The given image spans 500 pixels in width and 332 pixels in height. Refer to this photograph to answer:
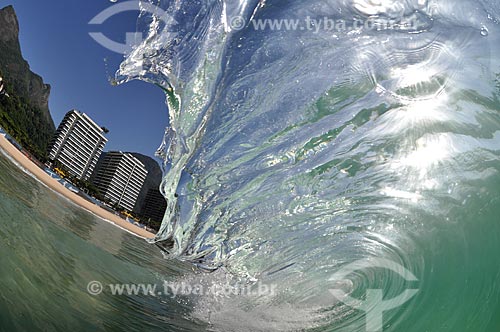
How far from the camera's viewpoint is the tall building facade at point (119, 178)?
370ft

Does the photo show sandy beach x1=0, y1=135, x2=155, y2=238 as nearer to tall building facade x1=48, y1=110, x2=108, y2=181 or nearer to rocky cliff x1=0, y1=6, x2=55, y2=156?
tall building facade x1=48, y1=110, x2=108, y2=181

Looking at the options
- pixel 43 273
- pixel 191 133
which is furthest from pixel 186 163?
pixel 43 273

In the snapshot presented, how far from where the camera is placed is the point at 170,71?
365cm

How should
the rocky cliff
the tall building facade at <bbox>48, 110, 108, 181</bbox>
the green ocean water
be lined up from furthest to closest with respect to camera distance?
the rocky cliff, the tall building facade at <bbox>48, 110, 108, 181</bbox>, the green ocean water

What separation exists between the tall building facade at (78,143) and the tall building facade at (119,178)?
3788 millimetres

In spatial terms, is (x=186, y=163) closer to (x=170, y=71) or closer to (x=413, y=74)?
(x=170, y=71)

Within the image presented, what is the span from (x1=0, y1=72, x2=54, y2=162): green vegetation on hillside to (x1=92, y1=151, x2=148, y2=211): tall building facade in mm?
20333

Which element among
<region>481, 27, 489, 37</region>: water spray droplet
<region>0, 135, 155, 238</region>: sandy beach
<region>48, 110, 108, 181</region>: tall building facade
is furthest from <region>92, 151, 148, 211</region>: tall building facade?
<region>481, 27, 489, 37</region>: water spray droplet

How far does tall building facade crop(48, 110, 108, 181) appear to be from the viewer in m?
101

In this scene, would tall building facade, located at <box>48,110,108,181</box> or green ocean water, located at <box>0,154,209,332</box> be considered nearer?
green ocean water, located at <box>0,154,209,332</box>

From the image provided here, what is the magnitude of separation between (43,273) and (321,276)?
4338 millimetres

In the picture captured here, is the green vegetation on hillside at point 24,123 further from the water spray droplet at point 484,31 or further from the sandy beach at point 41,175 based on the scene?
the water spray droplet at point 484,31

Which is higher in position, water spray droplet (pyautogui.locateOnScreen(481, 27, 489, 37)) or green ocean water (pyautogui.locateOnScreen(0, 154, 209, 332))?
water spray droplet (pyautogui.locateOnScreen(481, 27, 489, 37))

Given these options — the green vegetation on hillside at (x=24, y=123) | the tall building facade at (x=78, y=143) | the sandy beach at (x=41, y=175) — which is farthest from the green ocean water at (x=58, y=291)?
the tall building facade at (x=78, y=143)
